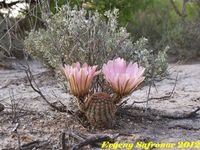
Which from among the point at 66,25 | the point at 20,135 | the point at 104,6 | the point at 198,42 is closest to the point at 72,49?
the point at 66,25

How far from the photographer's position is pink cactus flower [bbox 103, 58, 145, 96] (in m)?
2.79

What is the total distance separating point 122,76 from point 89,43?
0.43 m

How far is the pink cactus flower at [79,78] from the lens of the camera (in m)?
2.78

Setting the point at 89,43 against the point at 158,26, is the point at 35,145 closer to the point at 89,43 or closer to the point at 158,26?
the point at 89,43

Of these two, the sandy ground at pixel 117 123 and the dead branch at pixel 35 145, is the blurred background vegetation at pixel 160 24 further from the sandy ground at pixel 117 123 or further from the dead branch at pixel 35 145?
the dead branch at pixel 35 145

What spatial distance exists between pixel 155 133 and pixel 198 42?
5750 millimetres

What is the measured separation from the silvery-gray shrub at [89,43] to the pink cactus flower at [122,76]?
0.28 metres

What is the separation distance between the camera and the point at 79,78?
2777mm

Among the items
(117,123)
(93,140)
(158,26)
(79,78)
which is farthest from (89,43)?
(158,26)

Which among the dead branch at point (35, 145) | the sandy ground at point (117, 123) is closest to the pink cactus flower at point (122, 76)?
the sandy ground at point (117, 123)

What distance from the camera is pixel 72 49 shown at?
3.00 metres

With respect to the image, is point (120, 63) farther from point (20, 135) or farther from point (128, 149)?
point (20, 135)

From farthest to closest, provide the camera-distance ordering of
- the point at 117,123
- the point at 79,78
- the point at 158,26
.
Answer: the point at 158,26, the point at 117,123, the point at 79,78

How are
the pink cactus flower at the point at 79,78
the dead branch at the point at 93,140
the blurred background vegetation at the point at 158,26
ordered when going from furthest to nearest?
1. the blurred background vegetation at the point at 158,26
2. the pink cactus flower at the point at 79,78
3. the dead branch at the point at 93,140
